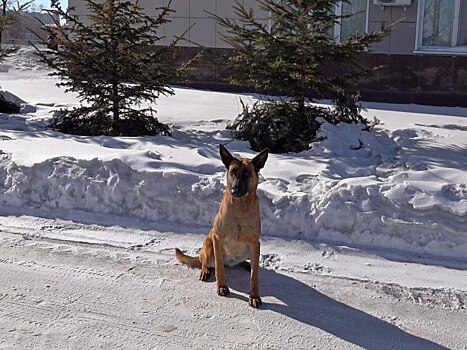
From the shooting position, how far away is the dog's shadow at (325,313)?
142 inches

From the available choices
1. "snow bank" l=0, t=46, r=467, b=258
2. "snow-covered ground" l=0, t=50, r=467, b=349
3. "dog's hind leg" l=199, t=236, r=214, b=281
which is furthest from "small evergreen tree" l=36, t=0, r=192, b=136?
"dog's hind leg" l=199, t=236, r=214, b=281

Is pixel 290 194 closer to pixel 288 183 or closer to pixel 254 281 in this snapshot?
pixel 288 183

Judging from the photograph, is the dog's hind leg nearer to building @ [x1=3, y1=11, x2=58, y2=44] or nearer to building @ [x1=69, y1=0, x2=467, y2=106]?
building @ [x1=3, y1=11, x2=58, y2=44]

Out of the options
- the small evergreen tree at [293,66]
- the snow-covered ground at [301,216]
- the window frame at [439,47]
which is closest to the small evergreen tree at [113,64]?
the snow-covered ground at [301,216]

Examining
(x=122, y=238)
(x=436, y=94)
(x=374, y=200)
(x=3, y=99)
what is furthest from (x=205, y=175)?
(x=436, y=94)

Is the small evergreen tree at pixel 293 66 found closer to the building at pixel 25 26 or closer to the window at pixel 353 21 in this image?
the building at pixel 25 26

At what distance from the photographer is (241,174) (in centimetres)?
400

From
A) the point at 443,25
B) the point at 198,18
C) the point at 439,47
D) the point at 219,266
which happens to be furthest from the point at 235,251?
the point at 198,18

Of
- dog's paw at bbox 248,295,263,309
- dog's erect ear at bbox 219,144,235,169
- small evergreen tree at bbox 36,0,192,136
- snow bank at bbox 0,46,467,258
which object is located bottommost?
Result: dog's paw at bbox 248,295,263,309

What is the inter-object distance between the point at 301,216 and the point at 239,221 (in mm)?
1507

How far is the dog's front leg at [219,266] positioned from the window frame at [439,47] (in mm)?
11222

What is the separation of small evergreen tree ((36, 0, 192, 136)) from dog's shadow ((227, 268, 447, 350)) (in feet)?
16.2

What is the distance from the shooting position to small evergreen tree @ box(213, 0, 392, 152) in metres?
7.98

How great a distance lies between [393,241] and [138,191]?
2475mm
